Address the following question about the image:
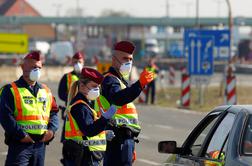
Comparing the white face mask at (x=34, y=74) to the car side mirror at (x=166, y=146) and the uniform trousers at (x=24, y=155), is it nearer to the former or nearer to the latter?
the uniform trousers at (x=24, y=155)

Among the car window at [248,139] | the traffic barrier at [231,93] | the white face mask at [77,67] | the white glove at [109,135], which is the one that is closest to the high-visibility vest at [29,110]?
the white glove at [109,135]

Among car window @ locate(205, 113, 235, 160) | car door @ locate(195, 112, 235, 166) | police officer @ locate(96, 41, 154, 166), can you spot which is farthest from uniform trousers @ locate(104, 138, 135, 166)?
car window @ locate(205, 113, 235, 160)

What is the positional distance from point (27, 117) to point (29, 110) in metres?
0.08

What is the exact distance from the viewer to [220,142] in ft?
24.4

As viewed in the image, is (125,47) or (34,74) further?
(125,47)

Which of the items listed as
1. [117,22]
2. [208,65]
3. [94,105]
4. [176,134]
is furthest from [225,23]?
[94,105]

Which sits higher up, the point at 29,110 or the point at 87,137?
the point at 29,110

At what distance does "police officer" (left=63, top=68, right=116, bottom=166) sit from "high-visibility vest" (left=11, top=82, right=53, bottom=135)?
44 centimetres

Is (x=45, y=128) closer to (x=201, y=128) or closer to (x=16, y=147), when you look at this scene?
(x=16, y=147)

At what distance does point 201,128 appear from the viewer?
823 centimetres

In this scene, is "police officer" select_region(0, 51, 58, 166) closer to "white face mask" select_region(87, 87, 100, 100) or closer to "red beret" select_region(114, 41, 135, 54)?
"white face mask" select_region(87, 87, 100, 100)

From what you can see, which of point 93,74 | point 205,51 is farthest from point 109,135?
point 205,51

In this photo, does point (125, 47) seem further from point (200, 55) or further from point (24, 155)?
point (200, 55)

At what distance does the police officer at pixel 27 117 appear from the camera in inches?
364
